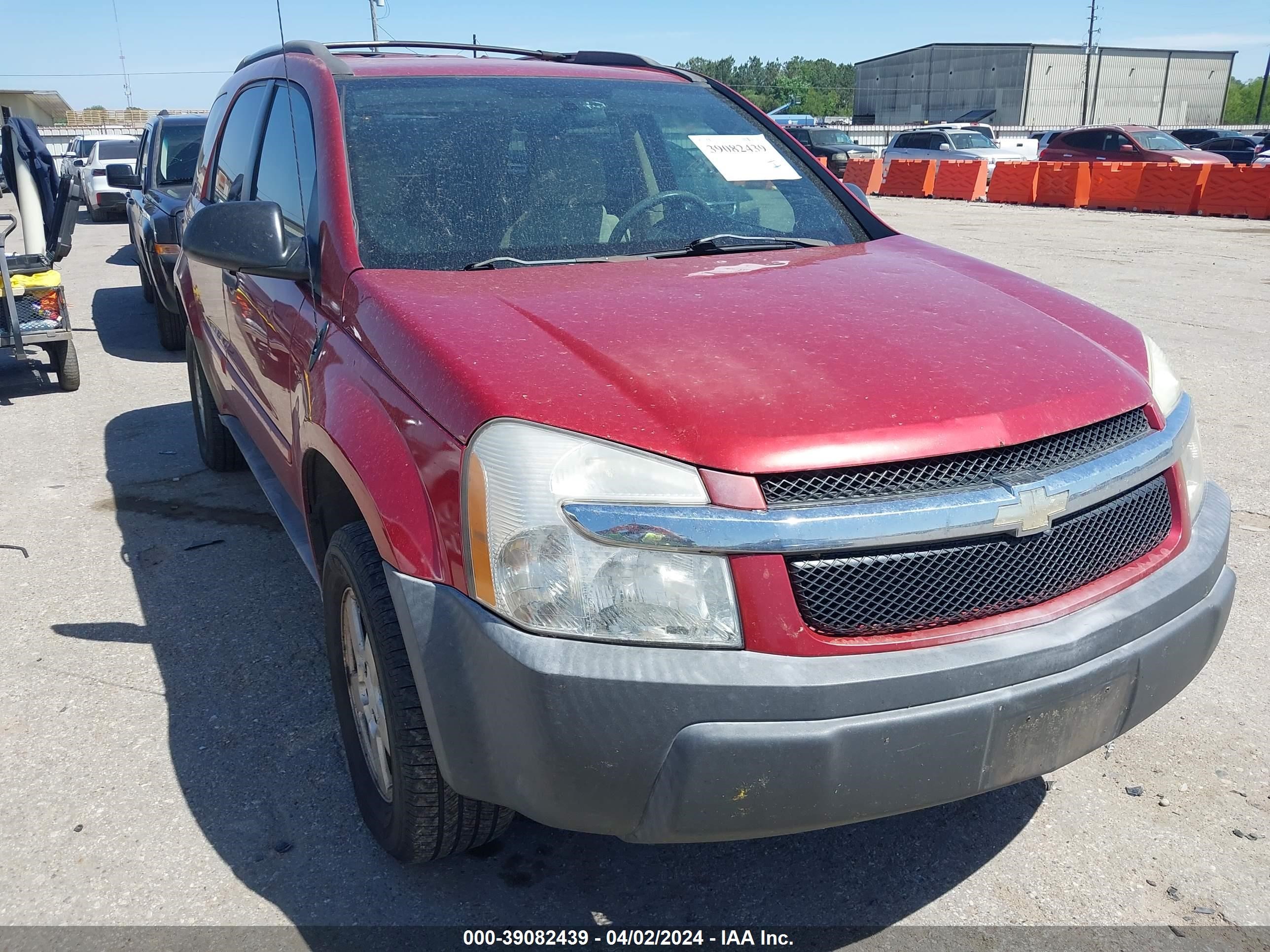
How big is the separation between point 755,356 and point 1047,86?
80.8m

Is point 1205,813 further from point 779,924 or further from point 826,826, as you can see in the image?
point 826,826

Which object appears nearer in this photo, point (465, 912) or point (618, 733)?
point (618, 733)

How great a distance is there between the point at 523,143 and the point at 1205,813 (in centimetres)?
260

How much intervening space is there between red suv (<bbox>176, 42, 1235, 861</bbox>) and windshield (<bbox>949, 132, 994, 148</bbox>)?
2716 centimetres

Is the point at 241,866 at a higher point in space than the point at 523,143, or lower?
lower

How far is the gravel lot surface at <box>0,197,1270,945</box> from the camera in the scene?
2.48 metres

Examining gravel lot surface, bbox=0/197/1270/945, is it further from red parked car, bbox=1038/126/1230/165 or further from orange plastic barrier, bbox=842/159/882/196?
orange plastic barrier, bbox=842/159/882/196

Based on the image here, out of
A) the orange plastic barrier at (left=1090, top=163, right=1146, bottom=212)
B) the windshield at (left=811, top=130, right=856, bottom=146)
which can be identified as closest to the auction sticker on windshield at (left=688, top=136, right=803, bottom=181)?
the orange plastic barrier at (left=1090, top=163, right=1146, bottom=212)

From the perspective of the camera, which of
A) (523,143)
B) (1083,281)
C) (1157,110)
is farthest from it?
(1157,110)

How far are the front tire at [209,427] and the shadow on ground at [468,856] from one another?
192 cm

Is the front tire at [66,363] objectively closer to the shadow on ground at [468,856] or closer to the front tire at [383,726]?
the shadow on ground at [468,856]

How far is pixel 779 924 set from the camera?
7.95 feet

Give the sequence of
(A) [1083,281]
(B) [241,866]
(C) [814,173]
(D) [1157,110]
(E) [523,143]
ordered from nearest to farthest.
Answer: (B) [241,866]
(E) [523,143]
(C) [814,173]
(A) [1083,281]
(D) [1157,110]

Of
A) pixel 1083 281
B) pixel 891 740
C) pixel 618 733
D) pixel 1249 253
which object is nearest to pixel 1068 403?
pixel 891 740
